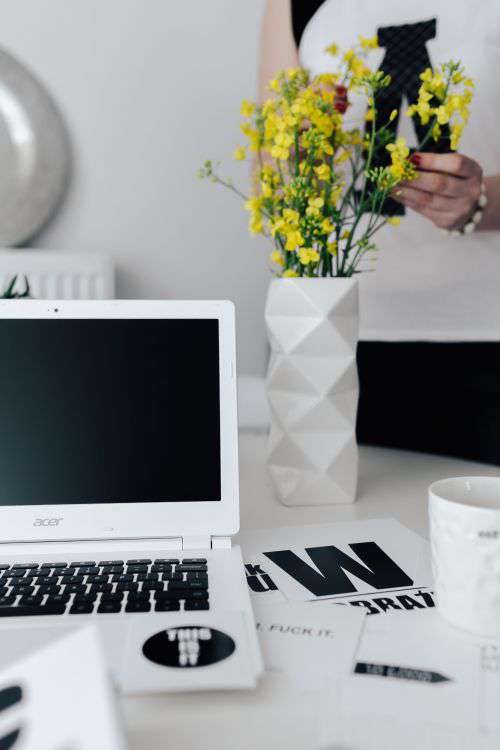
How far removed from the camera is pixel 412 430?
978mm

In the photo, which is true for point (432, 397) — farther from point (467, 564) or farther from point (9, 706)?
point (9, 706)

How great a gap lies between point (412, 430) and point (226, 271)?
67 centimetres

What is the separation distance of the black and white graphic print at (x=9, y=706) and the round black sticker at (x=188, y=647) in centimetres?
10

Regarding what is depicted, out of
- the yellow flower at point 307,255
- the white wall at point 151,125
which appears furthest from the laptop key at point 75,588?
the white wall at point 151,125

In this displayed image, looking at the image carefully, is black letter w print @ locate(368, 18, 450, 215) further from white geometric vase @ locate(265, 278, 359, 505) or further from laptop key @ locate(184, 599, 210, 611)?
laptop key @ locate(184, 599, 210, 611)

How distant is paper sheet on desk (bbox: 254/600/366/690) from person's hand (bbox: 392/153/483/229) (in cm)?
45

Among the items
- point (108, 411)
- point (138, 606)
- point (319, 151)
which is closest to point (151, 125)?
point (319, 151)

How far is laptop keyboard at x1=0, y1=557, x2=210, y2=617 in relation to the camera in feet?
1.55

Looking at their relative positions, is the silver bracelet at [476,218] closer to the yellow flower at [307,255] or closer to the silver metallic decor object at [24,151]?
the yellow flower at [307,255]

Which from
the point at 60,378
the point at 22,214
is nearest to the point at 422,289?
the point at 60,378

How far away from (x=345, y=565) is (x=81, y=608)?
0.24 meters

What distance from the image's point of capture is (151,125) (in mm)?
1418

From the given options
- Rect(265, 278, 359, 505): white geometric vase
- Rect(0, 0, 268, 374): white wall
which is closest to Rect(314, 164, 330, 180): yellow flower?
Rect(265, 278, 359, 505): white geometric vase

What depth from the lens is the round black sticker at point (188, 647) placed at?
398 millimetres
